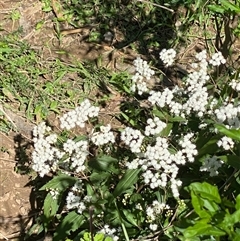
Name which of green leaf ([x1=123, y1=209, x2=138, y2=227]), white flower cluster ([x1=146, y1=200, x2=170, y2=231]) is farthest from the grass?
white flower cluster ([x1=146, y1=200, x2=170, y2=231])

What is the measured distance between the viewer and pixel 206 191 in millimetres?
2545

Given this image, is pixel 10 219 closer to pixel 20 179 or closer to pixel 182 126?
pixel 20 179

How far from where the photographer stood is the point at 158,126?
3.19 m

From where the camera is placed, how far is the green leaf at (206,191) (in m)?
2.51

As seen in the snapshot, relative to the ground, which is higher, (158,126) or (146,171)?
(158,126)

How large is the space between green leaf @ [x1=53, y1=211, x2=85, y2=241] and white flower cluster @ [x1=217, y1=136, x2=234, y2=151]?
3.17ft

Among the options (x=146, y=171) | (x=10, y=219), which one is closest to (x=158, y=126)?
(x=146, y=171)

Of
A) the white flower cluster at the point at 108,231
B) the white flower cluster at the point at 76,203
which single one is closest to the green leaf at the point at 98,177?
the white flower cluster at the point at 76,203

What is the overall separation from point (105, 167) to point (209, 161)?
2.07 ft

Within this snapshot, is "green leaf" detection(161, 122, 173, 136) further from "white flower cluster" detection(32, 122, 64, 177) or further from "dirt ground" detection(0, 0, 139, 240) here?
"dirt ground" detection(0, 0, 139, 240)

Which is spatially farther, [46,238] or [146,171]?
[46,238]

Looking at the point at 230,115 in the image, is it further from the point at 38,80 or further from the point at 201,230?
the point at 38,80

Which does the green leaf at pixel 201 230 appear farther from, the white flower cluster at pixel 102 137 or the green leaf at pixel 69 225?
the green leaf at pixel 69 225

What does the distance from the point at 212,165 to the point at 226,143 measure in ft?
0.81
